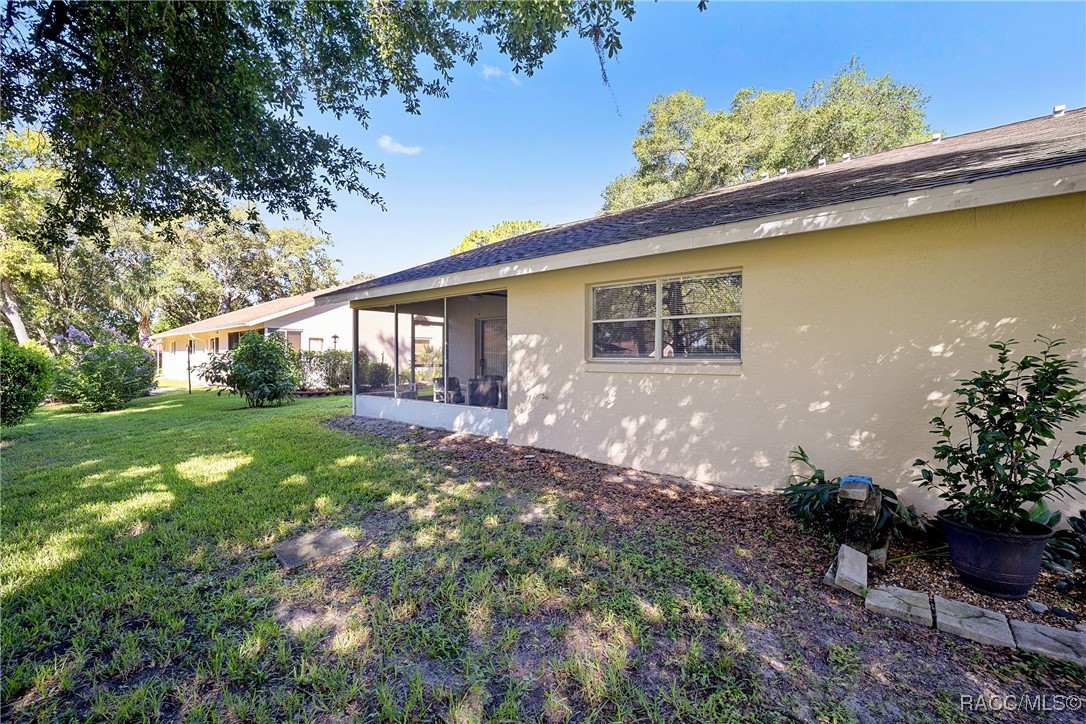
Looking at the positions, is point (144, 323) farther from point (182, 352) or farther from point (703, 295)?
point (703, 295)

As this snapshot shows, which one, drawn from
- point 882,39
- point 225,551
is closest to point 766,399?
point 225,551

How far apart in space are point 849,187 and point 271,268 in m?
33.5

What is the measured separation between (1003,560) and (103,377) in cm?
1702

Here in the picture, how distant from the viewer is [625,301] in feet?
19.2

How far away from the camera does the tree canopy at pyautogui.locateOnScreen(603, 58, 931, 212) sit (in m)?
18.3

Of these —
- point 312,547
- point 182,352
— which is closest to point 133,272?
point 182,352

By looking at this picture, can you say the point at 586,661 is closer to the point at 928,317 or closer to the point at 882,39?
the point at 928,317

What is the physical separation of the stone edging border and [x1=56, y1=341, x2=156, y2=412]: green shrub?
52.9 ft

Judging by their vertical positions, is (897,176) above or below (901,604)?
above

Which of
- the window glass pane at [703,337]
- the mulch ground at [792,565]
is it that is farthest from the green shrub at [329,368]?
the window glass pane at [703,337]

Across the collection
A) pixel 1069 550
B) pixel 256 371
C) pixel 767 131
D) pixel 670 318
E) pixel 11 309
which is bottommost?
pixel 1069 550

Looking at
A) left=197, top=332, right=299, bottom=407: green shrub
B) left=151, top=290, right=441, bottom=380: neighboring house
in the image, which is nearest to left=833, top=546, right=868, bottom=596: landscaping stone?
left=197, top=332, right=299, bottom=407: green shrub

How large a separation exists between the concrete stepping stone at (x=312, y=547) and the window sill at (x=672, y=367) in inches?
145

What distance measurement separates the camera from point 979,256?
3645 mm
